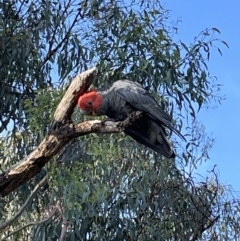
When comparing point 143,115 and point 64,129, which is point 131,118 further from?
point 64,129

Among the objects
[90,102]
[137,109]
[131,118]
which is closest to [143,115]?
[137,109]

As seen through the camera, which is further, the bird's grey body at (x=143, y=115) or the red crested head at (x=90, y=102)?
the bird's grey body at (x=143, y=115)

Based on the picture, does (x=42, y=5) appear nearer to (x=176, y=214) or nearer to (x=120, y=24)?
(x=120, y=24)

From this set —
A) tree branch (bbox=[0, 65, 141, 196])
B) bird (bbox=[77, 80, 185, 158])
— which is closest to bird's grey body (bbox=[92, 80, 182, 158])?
bird (bbox=[77, 80, 185, 158])

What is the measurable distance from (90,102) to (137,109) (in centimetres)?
27

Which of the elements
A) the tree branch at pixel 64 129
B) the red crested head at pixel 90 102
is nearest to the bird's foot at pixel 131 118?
the tree branch at pixel 64 129

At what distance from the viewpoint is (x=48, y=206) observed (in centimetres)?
550

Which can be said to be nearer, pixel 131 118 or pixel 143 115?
pixel 131 118

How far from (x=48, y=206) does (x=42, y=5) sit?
1.62 metres

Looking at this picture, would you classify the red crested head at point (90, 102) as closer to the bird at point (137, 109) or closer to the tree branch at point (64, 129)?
the bird at point (137, 109)

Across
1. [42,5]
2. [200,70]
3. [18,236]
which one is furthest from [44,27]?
[18,236]

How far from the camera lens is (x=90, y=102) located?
3.76 metres

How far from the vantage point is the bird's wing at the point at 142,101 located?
379 centimetres

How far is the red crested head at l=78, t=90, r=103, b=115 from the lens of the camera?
3.68 meters
